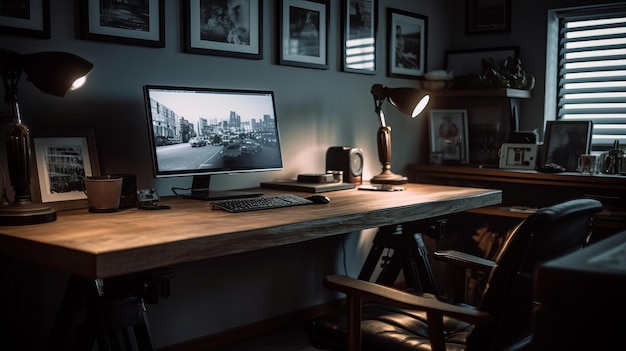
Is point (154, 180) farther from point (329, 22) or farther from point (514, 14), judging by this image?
point (514, 14)

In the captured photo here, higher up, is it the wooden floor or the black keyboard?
the black keyboard

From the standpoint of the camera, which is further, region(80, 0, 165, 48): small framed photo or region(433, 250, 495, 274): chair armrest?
region(80, 0, 165, 48): small framed photo

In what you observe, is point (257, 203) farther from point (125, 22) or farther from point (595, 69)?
point (595, 69)

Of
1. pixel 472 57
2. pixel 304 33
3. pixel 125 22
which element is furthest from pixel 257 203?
pixel 472 57

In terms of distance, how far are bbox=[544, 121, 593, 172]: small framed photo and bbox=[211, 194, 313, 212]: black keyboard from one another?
1.79 m

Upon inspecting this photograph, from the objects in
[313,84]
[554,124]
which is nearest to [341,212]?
[313,84]

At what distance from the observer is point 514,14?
4043 millimetres

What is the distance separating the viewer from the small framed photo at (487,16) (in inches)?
160

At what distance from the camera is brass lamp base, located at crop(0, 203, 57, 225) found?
198 cm

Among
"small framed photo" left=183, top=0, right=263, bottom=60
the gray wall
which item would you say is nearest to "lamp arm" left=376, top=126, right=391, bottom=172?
the gray wall

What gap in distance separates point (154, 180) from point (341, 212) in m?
0.89

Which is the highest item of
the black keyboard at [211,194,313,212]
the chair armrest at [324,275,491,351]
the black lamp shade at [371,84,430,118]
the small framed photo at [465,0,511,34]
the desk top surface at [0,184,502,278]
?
the small framed photo at [465,0,511,34]

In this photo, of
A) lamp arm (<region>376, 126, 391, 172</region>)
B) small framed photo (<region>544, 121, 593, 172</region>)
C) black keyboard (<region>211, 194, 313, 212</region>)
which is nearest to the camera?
black keyboard (<region>211, 194, 313, 212</region>)

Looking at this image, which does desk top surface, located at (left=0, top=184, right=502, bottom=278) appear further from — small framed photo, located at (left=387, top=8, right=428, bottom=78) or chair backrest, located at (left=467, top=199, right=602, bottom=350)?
small framed photo, located at (left=387, top=8, right=428, bottom=78)
